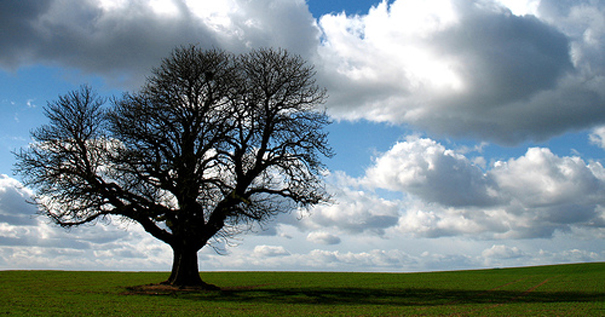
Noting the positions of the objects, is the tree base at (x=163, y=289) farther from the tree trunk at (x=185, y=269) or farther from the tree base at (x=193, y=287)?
the tree trunk at (x=185, y=269)

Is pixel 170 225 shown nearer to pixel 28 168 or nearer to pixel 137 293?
pixel 137 293

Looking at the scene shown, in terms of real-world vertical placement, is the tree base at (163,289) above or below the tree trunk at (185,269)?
below

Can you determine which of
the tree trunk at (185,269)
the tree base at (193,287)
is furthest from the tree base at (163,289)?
the tree trunk at (185,269)

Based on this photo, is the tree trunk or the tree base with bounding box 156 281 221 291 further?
the tree trunk

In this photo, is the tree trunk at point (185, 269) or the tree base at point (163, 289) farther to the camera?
the tree trunk at point (185, 269)

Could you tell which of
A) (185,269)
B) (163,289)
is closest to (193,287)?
(185,269)

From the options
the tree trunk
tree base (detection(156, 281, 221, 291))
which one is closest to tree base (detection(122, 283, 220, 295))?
tree base (detection(156, 281, 221, 291))

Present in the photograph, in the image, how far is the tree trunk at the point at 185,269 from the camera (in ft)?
82.8

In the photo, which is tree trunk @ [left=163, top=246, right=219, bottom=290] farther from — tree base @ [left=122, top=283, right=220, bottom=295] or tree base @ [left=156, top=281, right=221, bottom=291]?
tree base @ [left=122, top=283, right=220, bottom=295]

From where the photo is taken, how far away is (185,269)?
83.4 feet

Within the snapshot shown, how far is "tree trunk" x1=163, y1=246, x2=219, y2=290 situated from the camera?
25234 millimetres

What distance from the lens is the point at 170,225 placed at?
24750mm

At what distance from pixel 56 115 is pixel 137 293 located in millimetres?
11936

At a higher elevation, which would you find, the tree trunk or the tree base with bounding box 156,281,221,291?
the tree trunk
